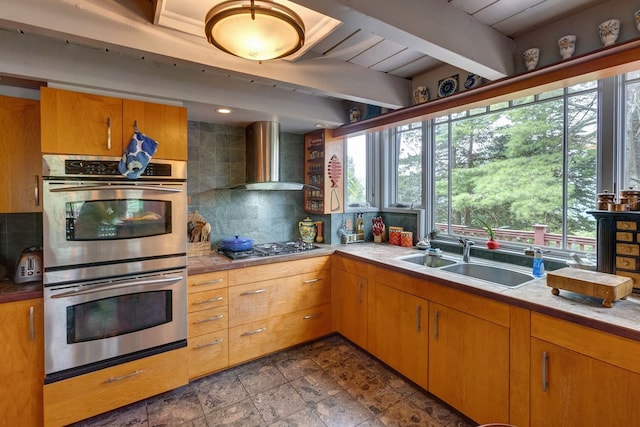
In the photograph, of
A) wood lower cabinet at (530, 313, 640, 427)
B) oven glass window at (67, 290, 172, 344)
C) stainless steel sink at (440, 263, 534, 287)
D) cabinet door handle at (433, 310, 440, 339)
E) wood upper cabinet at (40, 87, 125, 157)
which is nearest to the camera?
wood lower cabinet at (530, 313, 640, 427)

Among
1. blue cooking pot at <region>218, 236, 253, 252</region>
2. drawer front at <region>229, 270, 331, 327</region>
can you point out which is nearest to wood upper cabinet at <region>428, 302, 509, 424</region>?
drawer front at <region>229, 270, 331, 327</region>

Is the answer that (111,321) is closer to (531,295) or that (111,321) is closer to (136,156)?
(136,156)

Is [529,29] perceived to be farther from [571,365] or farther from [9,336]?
[9,336]

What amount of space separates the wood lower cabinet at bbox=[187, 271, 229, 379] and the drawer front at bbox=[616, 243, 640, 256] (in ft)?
8.01

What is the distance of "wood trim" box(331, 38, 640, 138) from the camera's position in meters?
1.44

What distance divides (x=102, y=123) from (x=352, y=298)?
2227mm

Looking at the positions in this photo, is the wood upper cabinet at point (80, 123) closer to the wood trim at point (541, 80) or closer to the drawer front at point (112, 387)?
the drawer front at point (112, 387)

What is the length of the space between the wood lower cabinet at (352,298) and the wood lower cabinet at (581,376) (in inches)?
48.1

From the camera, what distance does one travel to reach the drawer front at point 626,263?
1609mm

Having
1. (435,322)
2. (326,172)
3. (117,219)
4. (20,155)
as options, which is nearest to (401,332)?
(435,322)

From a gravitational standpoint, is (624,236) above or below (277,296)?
above

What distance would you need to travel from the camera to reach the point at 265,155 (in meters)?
2.82

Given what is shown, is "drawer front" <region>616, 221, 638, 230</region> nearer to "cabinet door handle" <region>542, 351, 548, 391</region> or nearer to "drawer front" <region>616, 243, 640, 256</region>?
"drawer front" <region>616, 243, 640, 256</region>

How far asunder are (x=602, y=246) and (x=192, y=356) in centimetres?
269
